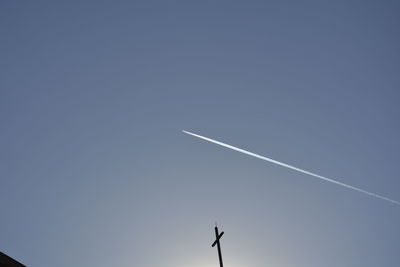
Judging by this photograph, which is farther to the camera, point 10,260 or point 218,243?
point 218,243

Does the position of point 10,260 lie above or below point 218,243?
below

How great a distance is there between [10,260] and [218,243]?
299 inches

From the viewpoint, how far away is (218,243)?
14.0 m

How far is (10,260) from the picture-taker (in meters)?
9.67
